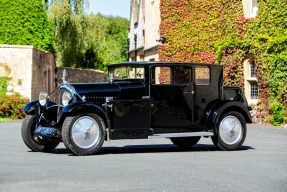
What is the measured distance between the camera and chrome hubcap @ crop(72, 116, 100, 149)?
11570 millimetres

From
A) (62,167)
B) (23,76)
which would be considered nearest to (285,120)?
(23,76)

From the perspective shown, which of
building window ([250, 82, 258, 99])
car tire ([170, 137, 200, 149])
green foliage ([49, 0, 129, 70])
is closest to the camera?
car tire ([170, 137, 200, 149])

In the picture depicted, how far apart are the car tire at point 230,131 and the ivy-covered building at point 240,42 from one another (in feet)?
36.5

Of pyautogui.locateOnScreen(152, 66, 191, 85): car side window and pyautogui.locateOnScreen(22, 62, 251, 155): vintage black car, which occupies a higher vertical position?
pyautogui.locateOnScreen(152, 66, 191, 85): car side window

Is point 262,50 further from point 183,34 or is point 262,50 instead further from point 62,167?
point 62,167

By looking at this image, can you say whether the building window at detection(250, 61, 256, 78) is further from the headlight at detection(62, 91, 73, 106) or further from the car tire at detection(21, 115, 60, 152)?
the headlight at detection(62, 91, 73, 106)

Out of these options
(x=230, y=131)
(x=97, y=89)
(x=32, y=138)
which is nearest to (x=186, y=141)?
(x=230, y=131)

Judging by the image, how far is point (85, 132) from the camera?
458 inches

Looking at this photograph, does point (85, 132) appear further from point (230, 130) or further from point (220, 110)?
point (230, 130)

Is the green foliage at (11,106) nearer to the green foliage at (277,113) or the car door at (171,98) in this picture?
the green foliage at (277,113)

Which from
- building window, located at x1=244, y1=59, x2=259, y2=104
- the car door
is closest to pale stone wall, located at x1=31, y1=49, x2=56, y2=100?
building window, located at x1=244, y1=59, x2=259, y2=104

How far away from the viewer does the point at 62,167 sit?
9844 mm

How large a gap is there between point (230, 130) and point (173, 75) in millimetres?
1570

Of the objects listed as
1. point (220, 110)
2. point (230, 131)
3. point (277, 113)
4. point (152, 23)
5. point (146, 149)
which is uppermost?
point (152, 23)
